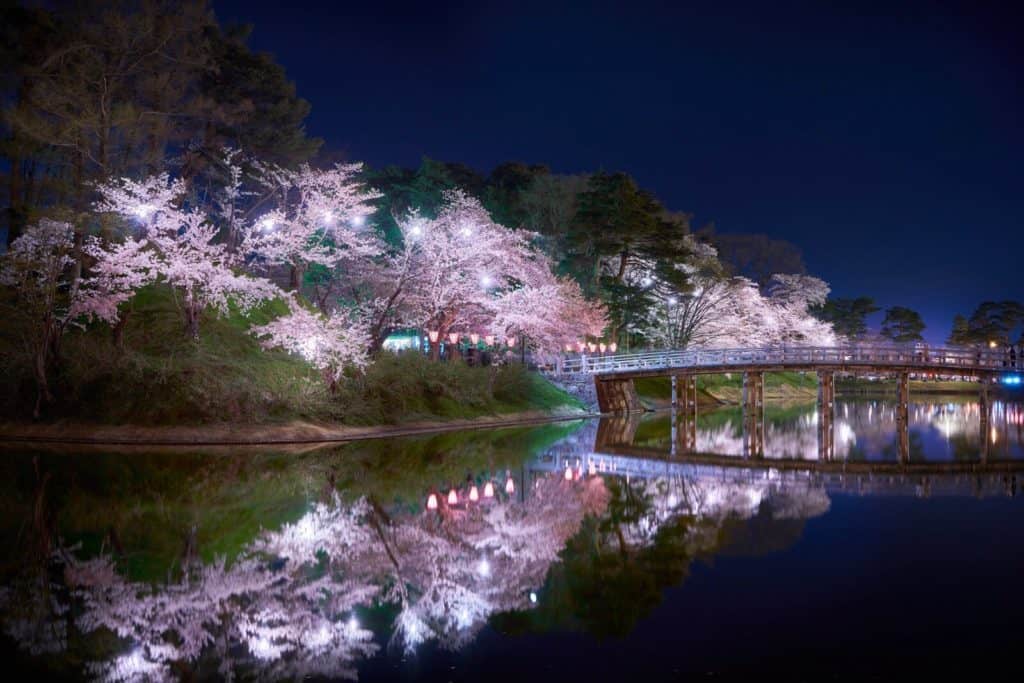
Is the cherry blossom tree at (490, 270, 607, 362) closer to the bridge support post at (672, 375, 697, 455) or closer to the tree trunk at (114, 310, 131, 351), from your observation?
the bridge support post at (672, 375, 697, 455)

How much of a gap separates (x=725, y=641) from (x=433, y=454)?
17.8 meters

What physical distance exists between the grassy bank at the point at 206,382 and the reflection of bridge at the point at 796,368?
12.4 m

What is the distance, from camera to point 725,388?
6762 centimetres

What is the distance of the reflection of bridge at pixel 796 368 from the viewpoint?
38.3 metres

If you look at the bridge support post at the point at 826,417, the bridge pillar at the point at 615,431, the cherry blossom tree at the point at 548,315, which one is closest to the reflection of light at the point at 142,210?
the cherry blossom tree at the point at 548,315

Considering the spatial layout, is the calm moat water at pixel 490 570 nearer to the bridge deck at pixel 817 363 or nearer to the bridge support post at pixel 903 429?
the bridge support post at pixel 903 429

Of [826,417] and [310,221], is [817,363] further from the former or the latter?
[310,221]

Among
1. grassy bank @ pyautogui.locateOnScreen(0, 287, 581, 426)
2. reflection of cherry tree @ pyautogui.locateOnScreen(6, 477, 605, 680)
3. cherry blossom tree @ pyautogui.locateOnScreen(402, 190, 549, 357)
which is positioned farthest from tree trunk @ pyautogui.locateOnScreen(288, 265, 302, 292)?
reflection of cherry tree @ pyautogui.locateOnScreen(6, 477, 605, 680)

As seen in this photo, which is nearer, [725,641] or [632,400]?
[725,641]

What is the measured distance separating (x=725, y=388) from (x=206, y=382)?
48939 millimetres

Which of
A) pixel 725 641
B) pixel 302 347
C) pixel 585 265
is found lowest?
pixel 725 641

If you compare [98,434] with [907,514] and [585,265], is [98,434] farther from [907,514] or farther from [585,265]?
[585,265]

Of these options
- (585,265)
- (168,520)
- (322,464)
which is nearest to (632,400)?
(585,265)

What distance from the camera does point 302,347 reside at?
1153 inches
